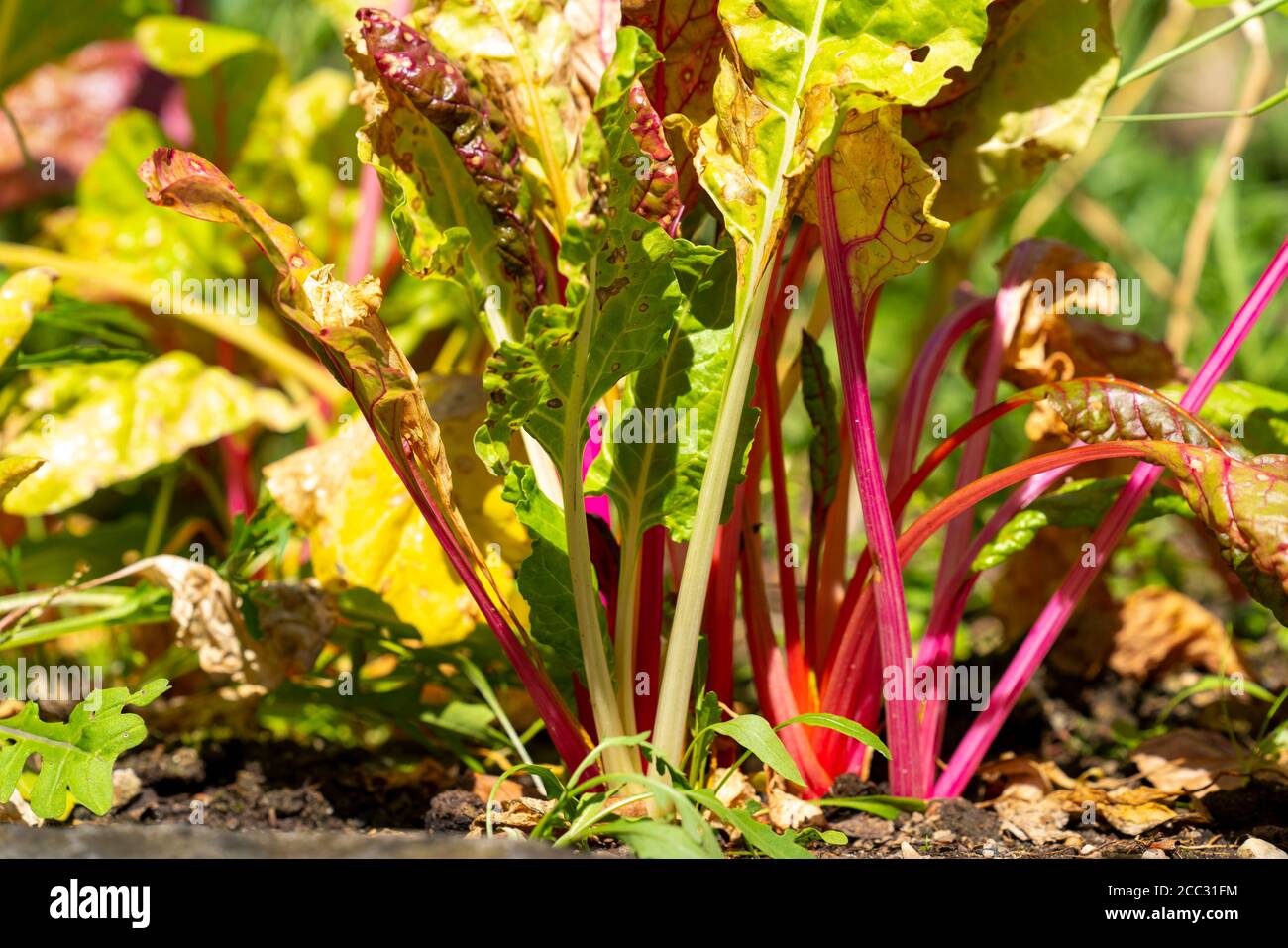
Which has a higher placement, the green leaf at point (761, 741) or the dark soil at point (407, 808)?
the green leaf at point (761, 741)

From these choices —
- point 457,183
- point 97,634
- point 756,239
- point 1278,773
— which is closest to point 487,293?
point 457,183

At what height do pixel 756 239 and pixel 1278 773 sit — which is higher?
pixel 756 239

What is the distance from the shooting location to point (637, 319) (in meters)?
0.84

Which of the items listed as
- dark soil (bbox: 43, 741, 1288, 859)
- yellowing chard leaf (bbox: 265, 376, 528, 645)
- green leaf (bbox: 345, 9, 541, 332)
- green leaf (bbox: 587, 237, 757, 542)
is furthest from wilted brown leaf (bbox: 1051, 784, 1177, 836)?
green leaf (bbox: 345, 9, 541, 332)

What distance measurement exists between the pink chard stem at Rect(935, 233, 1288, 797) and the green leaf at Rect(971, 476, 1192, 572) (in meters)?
0.04

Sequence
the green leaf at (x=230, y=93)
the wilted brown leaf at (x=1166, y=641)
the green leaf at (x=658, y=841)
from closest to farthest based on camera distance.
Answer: the green leaf at (x=658, y=841)
the wilted brown leaf at (x=1166, y=641)
the green leaf at (x=230, y=93)

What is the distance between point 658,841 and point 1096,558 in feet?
1.58

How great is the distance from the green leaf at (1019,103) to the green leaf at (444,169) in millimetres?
418

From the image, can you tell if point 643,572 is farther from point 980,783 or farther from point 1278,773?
point 1278,773

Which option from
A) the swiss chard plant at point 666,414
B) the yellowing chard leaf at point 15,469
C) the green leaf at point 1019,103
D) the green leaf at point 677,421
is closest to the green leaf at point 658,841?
the swiss chard plant at point 666,414

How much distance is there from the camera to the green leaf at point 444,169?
33.7 inches

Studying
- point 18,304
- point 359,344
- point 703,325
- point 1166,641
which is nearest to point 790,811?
point 703,325

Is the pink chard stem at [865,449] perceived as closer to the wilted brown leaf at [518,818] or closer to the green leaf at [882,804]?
the green leaf at [882,804]

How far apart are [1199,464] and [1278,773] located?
0.41 m
